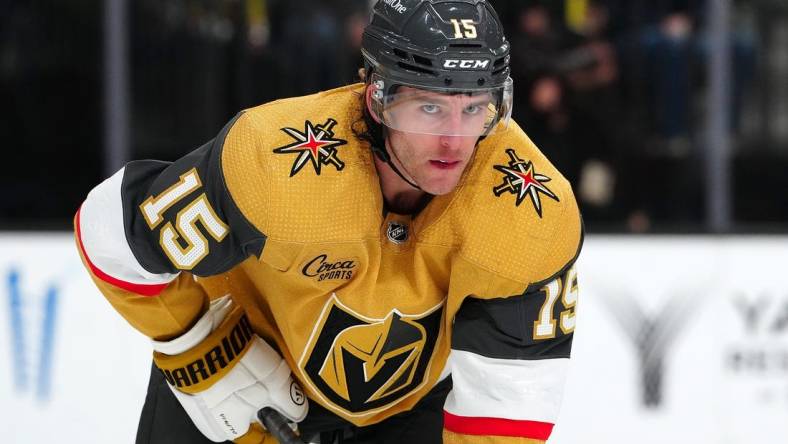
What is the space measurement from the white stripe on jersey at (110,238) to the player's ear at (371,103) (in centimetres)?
48

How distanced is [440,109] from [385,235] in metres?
0.26

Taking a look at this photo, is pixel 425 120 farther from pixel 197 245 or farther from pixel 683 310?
pixel 683 310

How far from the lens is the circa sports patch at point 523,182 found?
2.09 m

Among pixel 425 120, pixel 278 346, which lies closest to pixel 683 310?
pixel 278 346

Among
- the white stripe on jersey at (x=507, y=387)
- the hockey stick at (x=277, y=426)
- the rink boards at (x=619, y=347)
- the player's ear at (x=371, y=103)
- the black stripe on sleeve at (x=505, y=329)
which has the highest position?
the player's ear at (x=371, y=103)

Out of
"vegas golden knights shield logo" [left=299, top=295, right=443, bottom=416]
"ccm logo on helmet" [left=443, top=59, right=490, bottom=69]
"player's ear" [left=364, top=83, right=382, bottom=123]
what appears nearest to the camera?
"ccm logo on helmet" [left=443, top=59, right=490, bottom=69]

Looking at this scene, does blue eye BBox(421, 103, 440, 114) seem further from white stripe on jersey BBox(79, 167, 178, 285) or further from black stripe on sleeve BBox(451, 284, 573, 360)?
white stripe on jersey BBox(79, 167, 178, 285)

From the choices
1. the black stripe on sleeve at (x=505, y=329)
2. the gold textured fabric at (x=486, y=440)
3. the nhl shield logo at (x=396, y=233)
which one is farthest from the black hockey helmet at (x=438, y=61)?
the gold textured fabric at (x=486, y=440)

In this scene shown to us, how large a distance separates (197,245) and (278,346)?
1.46 feet

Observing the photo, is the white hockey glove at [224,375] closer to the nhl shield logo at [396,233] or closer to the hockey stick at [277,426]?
the hockey stick at [277,426]

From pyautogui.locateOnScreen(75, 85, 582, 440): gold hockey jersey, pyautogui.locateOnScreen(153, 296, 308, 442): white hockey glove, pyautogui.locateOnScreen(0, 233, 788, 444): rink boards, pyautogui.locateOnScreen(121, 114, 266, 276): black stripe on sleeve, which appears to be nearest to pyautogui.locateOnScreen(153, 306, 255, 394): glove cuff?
pyautogui.locateOnScreen(153, 296, 308, 442): white hockey glove

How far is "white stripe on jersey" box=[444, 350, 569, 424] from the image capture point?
215 centimetres

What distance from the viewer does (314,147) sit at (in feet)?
6.81

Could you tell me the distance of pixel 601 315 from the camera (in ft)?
13.0
